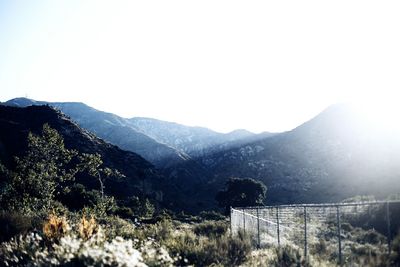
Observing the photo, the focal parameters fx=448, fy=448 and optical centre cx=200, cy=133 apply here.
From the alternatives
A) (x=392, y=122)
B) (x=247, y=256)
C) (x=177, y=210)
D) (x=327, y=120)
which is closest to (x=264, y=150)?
(x=327, y=120)

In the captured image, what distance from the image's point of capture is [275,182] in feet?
361

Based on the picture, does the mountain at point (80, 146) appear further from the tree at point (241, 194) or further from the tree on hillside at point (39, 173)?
the tree on hillside at point (39, 173)

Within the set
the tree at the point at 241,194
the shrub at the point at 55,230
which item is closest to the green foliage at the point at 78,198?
the tree at the point at 241,194

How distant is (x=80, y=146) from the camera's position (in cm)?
8581

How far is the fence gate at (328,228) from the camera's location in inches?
502

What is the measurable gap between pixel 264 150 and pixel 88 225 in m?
125

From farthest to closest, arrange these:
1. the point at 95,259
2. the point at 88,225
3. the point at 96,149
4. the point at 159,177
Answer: the point at 159,177, the point at 96,149, the point at 88,225, the point at 95,259

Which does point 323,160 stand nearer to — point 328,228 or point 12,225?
point 328,228

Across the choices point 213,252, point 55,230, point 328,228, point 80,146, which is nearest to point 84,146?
point 80,146

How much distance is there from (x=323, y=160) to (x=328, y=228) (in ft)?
340

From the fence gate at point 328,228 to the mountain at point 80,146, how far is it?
60.6 m

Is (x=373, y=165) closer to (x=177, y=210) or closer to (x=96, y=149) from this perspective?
(x=177, y=210)

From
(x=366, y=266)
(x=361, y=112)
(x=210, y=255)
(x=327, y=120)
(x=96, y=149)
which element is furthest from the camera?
(x=327, y=120)

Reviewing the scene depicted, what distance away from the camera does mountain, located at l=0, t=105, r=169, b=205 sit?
260ft
